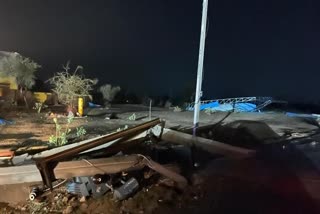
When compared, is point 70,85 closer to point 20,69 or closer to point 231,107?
point 20,69

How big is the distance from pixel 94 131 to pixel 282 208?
6.09 metres

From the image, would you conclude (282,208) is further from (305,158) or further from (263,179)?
(305,158)

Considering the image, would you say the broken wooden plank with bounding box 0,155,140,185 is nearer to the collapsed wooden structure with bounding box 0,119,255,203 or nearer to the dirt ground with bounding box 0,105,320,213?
the collapsed wooden structure with bounding box 0,119,255,203

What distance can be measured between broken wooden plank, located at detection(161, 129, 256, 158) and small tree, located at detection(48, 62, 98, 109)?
8.07 m

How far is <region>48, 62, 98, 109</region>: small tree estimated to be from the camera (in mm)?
15922

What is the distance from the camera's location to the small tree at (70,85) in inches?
627

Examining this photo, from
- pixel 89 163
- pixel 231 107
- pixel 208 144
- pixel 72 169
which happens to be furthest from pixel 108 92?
pixel 72 169

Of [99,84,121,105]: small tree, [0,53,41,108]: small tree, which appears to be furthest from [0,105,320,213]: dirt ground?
[99,84,121,105]: small tree

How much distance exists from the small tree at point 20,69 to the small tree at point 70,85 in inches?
145

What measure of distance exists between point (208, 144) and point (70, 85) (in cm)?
953

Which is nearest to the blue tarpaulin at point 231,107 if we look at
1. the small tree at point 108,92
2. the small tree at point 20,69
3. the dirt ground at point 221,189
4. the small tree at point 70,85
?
the small tree at point 108,92

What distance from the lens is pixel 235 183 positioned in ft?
20.5

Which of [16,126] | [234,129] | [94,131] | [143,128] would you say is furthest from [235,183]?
[16,126]

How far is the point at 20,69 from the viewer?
63.9ft
